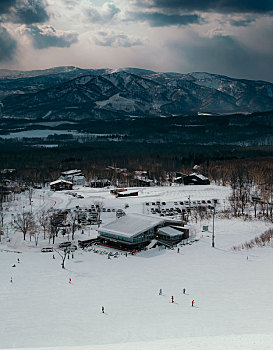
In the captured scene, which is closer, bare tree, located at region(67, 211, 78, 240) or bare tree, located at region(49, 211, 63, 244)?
bare tree, located at region(49, 211, 63, 244)

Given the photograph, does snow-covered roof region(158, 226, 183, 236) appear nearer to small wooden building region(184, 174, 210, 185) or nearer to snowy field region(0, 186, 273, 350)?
snowy field region(0, 186, 273, 350)

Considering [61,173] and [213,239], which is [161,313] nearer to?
[213,239]

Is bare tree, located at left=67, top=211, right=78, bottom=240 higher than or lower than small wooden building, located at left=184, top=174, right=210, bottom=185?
lower

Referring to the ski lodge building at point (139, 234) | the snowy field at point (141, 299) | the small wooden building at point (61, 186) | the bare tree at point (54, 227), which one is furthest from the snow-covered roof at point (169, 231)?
the small wooden building at point (61, 186)

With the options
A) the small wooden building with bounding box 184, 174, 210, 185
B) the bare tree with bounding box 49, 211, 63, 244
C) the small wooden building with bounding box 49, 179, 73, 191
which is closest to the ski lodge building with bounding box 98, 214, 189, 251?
the bare tree with bounding box 49, 211, 63, 244

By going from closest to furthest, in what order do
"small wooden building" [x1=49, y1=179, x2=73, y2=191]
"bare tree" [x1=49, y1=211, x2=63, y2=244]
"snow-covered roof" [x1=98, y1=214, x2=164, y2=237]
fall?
"snow-covered roof" [x1=98, y1=214, x2=164, y2=237]
"bare tree" [x1=49, y1=211, x2=63, y2=244]
"small wooden building" [x1=49, y1=179, x2=73, y2=191]

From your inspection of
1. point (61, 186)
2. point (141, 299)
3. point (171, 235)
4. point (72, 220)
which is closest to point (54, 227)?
point (72, 220)

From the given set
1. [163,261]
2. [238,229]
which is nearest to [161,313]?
[163,261]

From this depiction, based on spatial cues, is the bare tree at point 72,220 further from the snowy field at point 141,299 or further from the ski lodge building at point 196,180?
the ski lodge building at point 196,180
